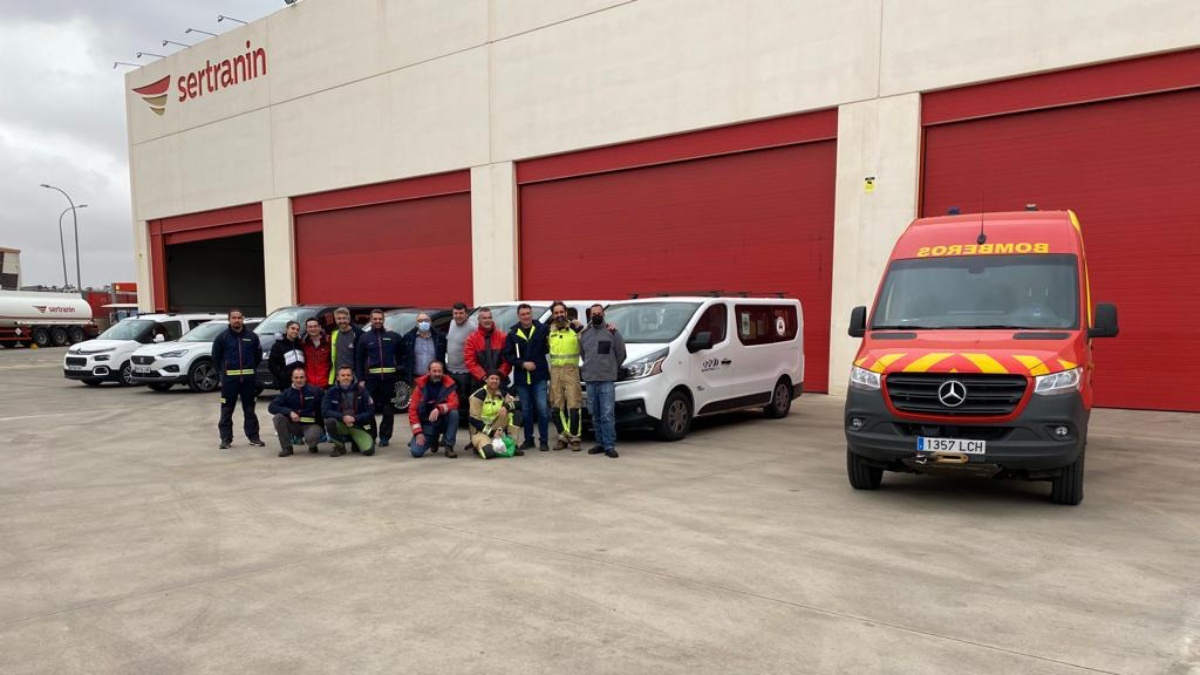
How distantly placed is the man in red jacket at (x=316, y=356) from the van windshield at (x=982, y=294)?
6.37m

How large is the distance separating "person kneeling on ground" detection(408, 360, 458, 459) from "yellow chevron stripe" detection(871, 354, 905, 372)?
471 cm

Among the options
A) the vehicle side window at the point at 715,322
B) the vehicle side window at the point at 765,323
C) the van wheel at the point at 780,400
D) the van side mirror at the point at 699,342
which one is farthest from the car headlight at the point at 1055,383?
the van wheel at the point at 780,400

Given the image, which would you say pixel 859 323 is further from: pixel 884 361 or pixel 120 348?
pixel 120 348

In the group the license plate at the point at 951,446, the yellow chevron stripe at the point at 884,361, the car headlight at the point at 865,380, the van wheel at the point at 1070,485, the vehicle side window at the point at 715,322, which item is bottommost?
the van wheel at the point at 1070,485

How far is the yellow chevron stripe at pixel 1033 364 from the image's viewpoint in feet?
19.3

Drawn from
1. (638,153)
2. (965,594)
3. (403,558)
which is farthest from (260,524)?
(638,153)

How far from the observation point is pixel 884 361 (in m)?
6.35

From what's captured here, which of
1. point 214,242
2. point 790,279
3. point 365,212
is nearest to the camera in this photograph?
point 790,279

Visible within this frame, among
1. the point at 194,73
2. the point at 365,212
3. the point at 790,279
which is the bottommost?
the point at 790,279

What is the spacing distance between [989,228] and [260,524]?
686 cm

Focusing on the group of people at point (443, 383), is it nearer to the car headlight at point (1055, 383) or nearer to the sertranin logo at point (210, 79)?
the car headlight at point (1055, 383)

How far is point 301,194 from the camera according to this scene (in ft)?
82.0

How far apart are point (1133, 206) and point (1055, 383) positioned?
8299mm

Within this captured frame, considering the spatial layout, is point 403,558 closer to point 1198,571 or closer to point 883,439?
point 883,439
